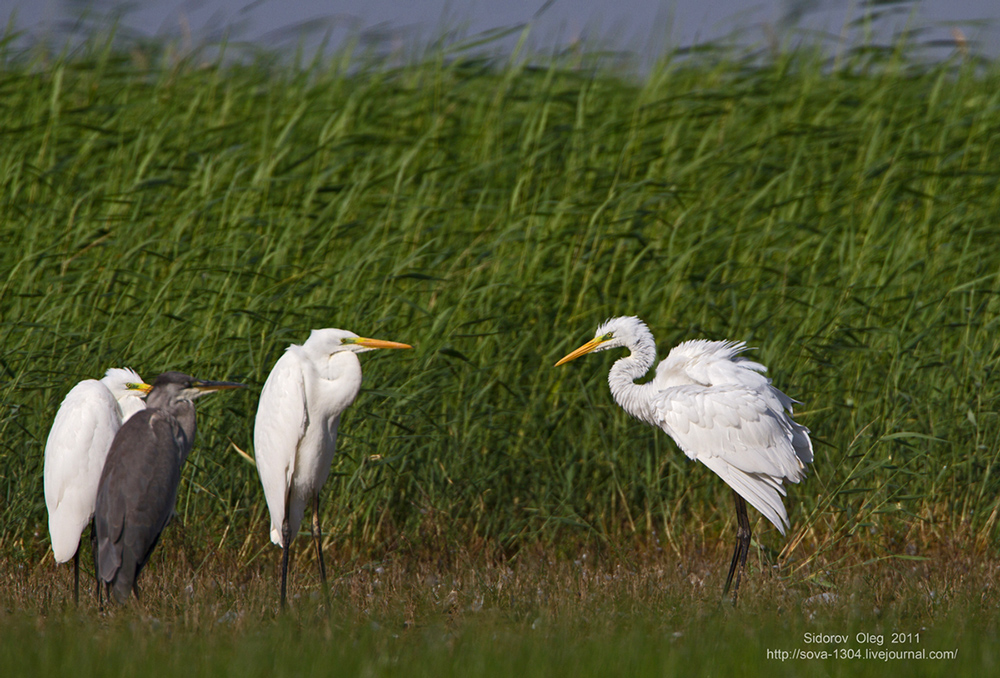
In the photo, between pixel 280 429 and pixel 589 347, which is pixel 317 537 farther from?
pixel 589 347

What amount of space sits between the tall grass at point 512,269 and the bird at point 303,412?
79 cm

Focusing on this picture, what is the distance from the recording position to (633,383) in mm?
5711

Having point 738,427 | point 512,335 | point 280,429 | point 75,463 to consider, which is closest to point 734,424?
point 738,427

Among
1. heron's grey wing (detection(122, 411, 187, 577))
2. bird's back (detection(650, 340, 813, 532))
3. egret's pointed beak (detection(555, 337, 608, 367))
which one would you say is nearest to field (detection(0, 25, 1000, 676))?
heron's grey wing (detection(122, 411, 187, 577))

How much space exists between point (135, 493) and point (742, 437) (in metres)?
3.00

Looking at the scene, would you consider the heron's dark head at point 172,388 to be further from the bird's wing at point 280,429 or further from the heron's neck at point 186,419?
the bird's wing at point 280,429

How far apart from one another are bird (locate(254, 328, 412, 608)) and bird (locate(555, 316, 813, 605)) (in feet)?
5.09

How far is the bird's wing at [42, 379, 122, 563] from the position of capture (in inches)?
194

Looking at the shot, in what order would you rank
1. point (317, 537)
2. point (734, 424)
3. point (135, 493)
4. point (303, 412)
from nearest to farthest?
1. point (135, 493)
2. point (303, 412)
3. point (317, 537)
4. point (734, 424)

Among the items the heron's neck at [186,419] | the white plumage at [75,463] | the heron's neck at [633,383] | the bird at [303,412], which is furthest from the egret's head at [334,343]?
the heron's neck at [633,383]

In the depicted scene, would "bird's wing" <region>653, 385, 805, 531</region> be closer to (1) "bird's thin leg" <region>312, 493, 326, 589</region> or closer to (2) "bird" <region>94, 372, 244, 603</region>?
(1) "bird's thin leg" <region>312, 493, 326, 589</region>

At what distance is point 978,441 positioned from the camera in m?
6.02

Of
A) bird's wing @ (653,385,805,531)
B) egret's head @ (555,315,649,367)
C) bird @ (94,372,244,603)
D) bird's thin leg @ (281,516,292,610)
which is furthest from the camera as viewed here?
egret's head @ (555,315,649,367)

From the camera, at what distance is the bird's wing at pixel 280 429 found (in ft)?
16.1
